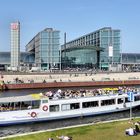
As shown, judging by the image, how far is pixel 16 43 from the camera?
198125 mm

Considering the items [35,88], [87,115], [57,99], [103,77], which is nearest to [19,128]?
[57,99]

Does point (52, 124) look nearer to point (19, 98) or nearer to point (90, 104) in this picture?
point (19, 98)

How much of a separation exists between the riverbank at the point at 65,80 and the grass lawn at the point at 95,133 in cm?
6882

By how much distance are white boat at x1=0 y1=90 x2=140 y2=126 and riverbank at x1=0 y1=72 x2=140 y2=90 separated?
52.2m

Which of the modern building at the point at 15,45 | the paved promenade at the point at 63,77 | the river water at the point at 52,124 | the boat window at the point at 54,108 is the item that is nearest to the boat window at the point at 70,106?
the boat window at the point at 54,108

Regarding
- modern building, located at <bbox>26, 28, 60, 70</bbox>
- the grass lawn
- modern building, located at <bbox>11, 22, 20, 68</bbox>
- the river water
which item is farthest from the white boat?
modern building, located at <bbox>11, 22, 20, 68</bbox>

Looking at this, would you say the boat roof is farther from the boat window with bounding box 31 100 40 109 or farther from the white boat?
the boat window with bounding box 31 100 40 109

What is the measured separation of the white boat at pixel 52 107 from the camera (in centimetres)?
5138

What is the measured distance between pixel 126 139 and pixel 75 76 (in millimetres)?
94798

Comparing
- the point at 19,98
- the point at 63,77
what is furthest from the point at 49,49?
the point at 19,98

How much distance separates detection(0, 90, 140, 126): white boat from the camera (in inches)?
2023

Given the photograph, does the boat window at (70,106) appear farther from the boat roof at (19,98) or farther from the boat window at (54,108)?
the boat roof at (19,98)

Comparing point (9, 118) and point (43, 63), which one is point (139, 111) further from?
point (43, 63)

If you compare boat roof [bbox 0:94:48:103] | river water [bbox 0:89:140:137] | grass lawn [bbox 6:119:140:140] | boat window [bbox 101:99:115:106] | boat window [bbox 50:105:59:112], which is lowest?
river water [bbox 0:89:140:137]
